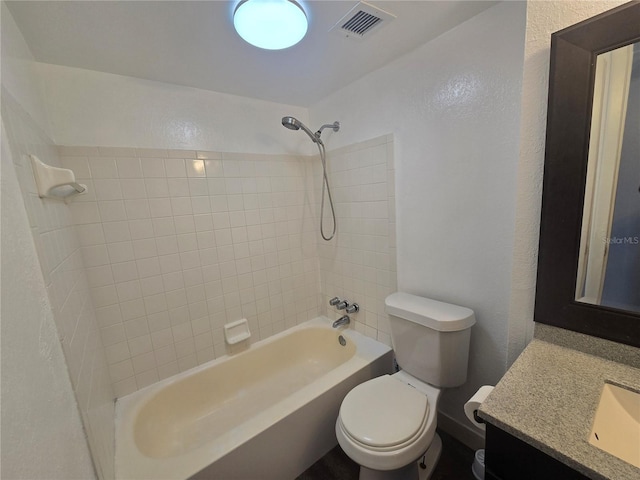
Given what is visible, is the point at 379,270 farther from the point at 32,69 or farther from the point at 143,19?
the point at 32,69

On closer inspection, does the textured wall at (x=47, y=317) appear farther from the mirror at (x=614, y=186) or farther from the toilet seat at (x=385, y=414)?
the mirror at (x=614, y=186)

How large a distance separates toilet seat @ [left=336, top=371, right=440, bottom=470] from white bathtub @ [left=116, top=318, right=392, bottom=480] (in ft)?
0.86

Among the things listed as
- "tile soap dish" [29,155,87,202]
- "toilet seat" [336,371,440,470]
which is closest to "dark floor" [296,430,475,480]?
"toilet seat" [336,371,440,470]

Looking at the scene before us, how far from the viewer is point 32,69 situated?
3.93 feet

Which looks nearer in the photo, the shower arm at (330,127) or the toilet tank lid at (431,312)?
the toilet tank lid at (431,312)

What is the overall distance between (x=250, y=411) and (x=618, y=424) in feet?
5.84

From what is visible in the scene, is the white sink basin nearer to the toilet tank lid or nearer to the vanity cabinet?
the vanity cabinet

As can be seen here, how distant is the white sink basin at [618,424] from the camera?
650 millimetres

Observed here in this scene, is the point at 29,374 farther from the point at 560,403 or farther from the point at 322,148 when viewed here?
the point at 322,148

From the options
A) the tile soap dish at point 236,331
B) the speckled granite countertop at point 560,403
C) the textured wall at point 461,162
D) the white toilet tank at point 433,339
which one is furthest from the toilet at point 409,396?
the tile soap dish at point 236,331

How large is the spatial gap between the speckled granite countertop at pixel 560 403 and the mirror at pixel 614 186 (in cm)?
20

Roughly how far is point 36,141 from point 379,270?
179 centimetres

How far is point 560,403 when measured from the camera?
679 mm

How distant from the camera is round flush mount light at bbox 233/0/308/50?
99cm
